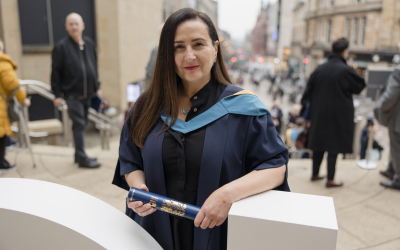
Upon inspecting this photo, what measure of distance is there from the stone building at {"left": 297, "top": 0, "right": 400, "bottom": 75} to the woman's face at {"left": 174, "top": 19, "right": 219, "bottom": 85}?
60.5 ft

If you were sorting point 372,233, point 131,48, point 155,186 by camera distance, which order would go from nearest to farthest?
point 155,186, point 372,233, point 131,48

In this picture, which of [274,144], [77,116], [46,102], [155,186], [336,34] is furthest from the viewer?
[336,34]

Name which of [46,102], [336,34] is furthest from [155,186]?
[336,34]

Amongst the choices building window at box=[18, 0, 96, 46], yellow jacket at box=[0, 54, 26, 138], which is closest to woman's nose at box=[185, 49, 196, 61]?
yellow jacket at box=[0, 54, 26, 138]

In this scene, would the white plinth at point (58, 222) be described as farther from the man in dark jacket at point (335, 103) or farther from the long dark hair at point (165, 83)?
the man in dark jacket at point (335, 103)

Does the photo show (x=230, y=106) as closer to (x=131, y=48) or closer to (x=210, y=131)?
(x=210, y=131)

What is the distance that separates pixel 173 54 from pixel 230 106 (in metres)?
0.39

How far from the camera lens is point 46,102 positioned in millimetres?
10594

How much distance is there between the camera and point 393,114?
405 cm

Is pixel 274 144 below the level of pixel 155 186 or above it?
above

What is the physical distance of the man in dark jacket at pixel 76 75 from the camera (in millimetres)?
4297

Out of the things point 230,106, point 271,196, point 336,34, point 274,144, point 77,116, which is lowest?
point 77,116

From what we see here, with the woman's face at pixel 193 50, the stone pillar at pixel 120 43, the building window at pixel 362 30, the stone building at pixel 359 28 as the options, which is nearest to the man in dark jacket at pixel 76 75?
the woman's face at pixel 193 50

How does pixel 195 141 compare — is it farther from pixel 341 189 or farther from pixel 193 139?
pixel 341 189
